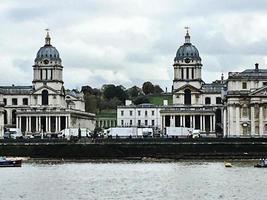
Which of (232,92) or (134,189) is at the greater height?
(232,92)

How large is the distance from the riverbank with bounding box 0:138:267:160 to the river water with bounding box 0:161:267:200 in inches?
640

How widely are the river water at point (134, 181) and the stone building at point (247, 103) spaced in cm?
4108

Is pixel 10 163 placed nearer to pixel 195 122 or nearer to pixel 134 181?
pixel 134 181

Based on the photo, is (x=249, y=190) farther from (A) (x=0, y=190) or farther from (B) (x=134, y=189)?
(A) (x=0, y=190)

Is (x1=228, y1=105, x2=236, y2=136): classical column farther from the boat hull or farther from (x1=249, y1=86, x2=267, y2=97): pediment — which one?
the boat hull

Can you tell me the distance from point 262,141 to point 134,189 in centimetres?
5886

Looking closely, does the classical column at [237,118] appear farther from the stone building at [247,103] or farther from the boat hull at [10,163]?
the boat hull at [10,163]

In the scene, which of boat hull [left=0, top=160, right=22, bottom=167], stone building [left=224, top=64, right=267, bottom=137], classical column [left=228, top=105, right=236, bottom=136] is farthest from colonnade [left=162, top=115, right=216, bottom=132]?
boat hull [left=0, top=160, right=22, bottom=167]

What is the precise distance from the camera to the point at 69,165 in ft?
408

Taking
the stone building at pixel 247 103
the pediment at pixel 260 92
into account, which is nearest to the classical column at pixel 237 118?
the stone building at pixel 247 103

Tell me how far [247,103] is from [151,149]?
1097 inches

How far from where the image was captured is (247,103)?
165 m

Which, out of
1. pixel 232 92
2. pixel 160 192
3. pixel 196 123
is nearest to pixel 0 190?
pixel 160 192

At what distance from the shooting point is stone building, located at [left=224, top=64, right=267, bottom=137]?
164000mm
